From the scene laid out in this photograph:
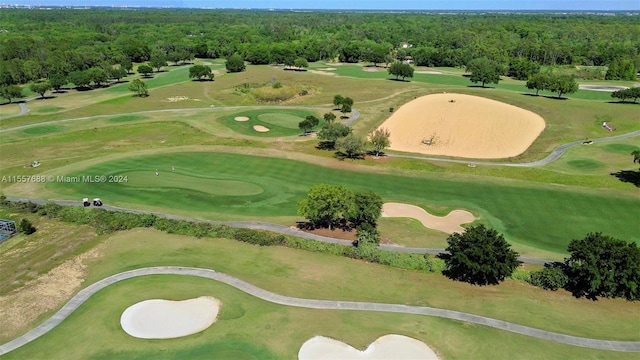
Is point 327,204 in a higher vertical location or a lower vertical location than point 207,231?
higher

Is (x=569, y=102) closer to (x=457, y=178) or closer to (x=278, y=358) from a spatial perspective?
(x=457, y=178)

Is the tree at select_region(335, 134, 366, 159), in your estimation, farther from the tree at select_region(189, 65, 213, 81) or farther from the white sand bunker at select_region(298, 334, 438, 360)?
the tree at select_region(189, 65, 213, 81)

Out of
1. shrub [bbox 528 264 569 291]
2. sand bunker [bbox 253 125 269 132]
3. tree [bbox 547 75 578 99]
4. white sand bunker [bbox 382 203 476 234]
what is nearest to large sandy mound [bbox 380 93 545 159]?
tree [bbox 547 75 578 99]

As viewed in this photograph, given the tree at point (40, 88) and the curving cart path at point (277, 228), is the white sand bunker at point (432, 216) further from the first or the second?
the tree at point (40, 88)

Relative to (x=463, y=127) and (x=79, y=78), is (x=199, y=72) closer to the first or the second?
(x=79, y=78)

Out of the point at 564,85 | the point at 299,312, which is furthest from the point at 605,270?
the point at 564,85

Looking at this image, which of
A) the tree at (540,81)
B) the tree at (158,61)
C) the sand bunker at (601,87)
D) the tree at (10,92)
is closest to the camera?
the tree at (10,92)

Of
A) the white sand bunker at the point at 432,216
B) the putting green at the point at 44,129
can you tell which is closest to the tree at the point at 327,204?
the white sand bunker at the point at 432,216
